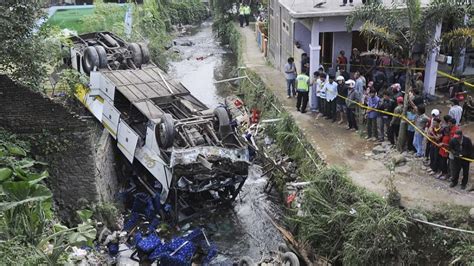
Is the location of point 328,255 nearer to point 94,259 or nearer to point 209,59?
point 94,259

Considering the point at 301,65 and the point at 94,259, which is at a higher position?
the point at 301,65

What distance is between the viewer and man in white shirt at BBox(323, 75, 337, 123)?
44.2 feet

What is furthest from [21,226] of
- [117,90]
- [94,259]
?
[117,90]

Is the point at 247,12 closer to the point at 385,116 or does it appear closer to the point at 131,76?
the point at 131,76

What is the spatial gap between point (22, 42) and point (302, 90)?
7.15 metres

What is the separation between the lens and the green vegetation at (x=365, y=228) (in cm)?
894

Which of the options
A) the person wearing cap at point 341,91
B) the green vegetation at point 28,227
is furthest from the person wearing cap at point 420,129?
the green vegetation at point 28,227

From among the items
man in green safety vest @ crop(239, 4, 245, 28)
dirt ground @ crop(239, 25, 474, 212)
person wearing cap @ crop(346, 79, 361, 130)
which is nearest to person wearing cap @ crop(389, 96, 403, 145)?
dirt ground @ crop(239, 25, 474, 212)

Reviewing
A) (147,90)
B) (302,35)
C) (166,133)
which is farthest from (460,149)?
(302,35)

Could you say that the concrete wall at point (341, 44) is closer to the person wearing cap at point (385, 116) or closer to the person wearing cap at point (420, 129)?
the person wearing cap at point (385, 116)

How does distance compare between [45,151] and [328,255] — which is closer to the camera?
[328,255]

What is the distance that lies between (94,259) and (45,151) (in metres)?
2.41

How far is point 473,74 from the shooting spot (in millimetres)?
15883

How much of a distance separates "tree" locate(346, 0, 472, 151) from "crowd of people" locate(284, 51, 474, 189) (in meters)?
0.28
